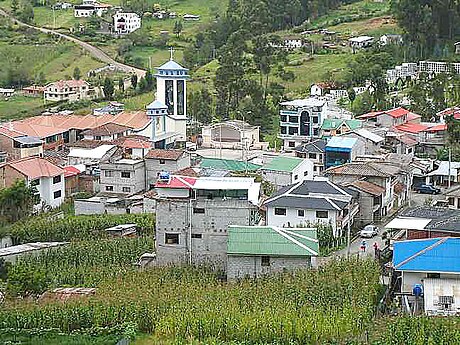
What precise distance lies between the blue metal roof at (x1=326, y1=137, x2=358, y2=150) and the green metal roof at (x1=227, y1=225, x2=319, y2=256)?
8.52 m

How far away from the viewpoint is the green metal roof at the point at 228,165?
23.7 meters

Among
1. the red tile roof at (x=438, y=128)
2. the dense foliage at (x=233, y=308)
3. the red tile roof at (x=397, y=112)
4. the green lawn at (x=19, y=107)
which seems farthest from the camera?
the green lawn at (x=19, y=107)

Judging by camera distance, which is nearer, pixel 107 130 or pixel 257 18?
pixel 107 130

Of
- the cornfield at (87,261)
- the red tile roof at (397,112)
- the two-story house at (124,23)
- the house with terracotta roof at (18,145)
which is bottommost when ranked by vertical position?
the cornfield at (87,261)

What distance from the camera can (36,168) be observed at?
22188 millimetres

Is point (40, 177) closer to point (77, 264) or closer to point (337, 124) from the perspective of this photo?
point (77, 264)

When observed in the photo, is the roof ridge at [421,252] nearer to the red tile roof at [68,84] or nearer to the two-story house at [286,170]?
the two-story house at [286,170]

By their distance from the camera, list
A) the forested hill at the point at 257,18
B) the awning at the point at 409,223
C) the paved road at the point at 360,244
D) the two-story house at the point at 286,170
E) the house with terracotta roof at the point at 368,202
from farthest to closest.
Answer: the forested hill at the point at 257,18 < the two-story house at the point at 286,170 < the house with terracotta roof at the point at 368,202 < the paved road at the point at 360,244 < the awning at the point at 409,223

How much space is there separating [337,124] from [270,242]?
41.8 ft

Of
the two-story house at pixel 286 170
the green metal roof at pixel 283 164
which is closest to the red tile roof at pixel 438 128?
the two-story house at pixel 286 170

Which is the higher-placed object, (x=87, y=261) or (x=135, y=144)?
(x=135, y=144)

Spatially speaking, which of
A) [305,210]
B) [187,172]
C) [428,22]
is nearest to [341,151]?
[187,172]

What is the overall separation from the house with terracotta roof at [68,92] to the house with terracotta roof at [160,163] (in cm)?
1616

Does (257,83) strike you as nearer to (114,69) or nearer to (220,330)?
(114,69)
